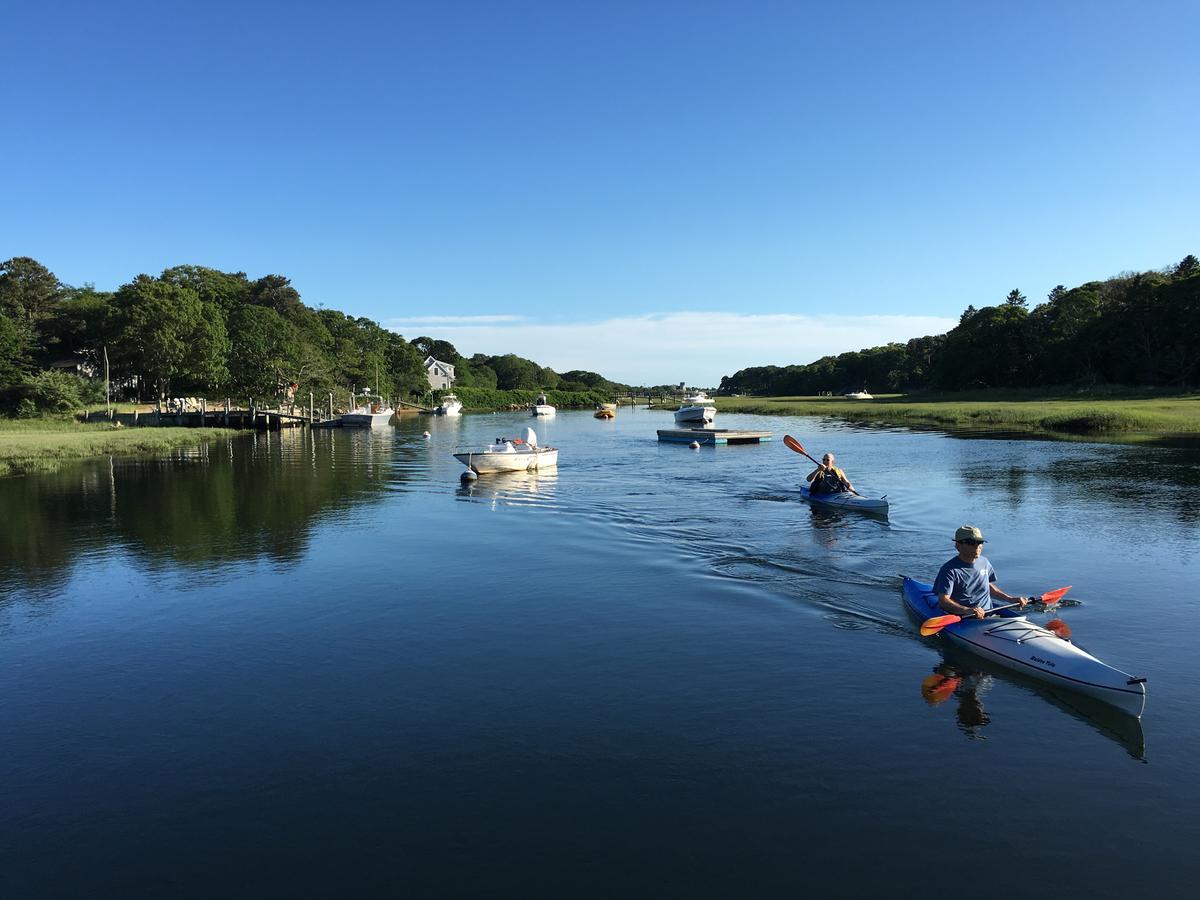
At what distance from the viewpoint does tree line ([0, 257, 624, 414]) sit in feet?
225

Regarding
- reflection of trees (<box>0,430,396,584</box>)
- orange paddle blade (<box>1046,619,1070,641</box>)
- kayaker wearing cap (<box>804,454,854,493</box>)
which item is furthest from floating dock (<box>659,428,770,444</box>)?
orange paddle blade (<box>1046,619,1070,641</box>)

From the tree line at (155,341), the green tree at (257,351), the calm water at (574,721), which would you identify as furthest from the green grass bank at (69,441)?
the calm water at (574,721)

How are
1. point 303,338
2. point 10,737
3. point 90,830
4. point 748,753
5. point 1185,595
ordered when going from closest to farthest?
point 90,830 < point 748,753 < point 10,737 < point 1185,595 < point 303,338

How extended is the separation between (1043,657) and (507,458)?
3031 centimetres

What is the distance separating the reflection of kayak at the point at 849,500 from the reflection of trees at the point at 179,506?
1725 centimetres

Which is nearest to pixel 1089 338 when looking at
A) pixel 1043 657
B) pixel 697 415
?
pixel 697 415

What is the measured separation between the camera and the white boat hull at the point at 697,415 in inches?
3098

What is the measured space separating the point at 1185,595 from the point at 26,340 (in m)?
88.9

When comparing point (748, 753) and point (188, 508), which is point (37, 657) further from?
point (188, 508)

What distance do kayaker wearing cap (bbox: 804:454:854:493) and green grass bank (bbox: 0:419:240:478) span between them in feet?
132

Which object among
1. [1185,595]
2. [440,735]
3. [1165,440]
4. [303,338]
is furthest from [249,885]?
[303,338]

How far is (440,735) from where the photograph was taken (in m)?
9.66

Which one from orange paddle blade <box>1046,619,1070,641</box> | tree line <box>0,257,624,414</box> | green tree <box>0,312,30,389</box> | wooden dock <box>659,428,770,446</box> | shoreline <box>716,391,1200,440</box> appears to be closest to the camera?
orange paddle blade <box>1046,619,1070,641</box>

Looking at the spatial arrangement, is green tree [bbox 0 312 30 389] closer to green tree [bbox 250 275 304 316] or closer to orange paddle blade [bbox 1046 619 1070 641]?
green tree [bbox 250 275 304 316]
